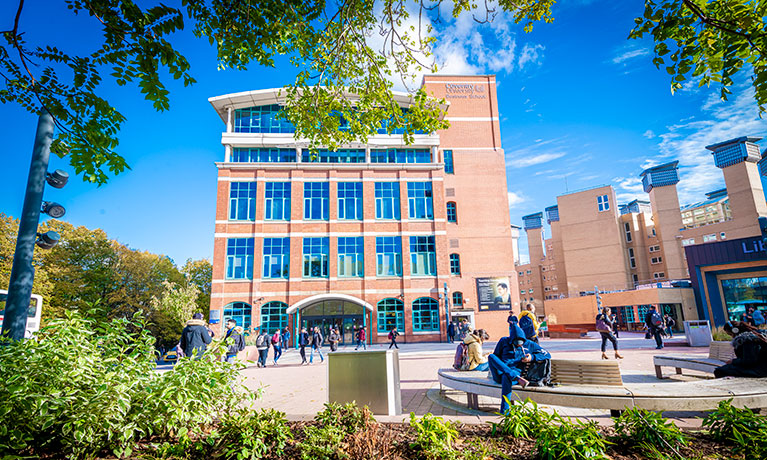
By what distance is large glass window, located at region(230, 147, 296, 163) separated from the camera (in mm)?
32250

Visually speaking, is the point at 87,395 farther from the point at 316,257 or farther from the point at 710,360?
the point at 316,257

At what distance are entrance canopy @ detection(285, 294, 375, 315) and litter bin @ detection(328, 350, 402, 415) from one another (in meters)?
24.4

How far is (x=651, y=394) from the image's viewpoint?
16.9 ft

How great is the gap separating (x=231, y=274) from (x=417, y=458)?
29036 mm

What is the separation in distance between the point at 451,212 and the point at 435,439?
3396 cm

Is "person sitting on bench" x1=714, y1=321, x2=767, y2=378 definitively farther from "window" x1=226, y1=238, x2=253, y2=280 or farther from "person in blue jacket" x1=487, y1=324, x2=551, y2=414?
"window" x1=226, y1=238, x2=253, y2=280

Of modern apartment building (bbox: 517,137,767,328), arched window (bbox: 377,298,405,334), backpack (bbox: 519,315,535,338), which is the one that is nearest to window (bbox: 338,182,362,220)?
arched window (bbox: 377,298,405,334)

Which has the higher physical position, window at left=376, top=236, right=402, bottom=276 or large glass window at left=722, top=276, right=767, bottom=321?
window at left=376, top=236, right=402, bottom=276

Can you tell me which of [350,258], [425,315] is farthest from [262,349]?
[425,315]

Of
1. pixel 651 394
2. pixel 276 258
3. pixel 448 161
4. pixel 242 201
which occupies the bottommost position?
pixel 651 394

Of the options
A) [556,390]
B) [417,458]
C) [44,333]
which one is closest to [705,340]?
[556,390]

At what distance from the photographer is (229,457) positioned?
3748 millimetres

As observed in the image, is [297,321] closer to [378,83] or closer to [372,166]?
[372,166]

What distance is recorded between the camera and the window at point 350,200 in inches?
1271
